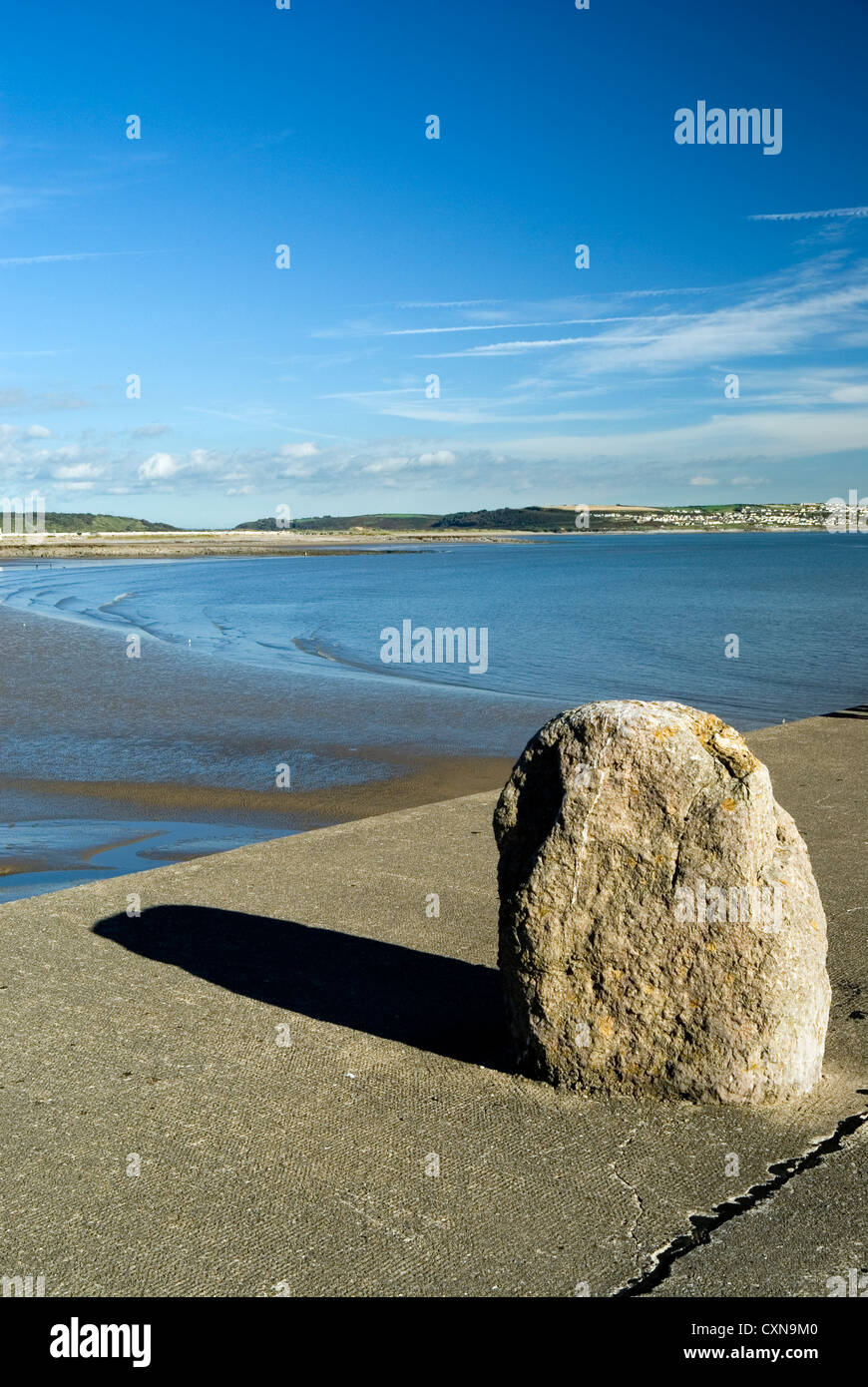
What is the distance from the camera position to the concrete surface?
384cm

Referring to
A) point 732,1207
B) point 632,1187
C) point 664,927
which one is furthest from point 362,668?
point 732,1207

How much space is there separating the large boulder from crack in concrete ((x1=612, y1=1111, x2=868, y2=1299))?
0.33m

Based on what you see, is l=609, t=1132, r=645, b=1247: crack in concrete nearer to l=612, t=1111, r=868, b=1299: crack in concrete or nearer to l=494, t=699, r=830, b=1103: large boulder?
l=612, t=1111, r=868, b=1299: crack in concrete

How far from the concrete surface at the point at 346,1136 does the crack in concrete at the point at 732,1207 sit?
0.02 metres

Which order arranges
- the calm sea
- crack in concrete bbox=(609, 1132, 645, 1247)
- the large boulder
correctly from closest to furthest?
1. crack in concrete bbox=(609, 1132, 645, 1247)
2. the large boulder
3. the calm sea

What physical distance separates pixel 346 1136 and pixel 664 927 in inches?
63.0

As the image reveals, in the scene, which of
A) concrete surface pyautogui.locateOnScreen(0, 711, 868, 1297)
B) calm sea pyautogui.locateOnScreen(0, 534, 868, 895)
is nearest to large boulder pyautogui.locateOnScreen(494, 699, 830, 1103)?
concrete surface pyautogui.locateOnScreen(0, 711, 868, 1297)

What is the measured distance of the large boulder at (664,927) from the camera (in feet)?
15.8

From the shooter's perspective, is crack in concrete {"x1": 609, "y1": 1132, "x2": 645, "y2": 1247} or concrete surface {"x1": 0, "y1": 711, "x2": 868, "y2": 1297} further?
crack in concrete {"x1": 609, "y1": 1132, "x2": 645, "y2": 1247}

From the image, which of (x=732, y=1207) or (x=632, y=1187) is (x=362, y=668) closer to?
(x=632, y=1187)
